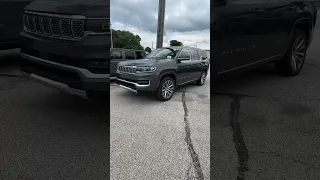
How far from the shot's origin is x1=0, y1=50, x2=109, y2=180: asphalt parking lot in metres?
1.39

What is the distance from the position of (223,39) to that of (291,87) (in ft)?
2.01

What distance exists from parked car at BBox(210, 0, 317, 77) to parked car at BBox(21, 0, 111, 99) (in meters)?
0.52

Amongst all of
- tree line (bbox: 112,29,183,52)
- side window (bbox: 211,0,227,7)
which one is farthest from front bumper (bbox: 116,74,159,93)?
side window (bbox: 211,0,227,7)

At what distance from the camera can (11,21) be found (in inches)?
47.1

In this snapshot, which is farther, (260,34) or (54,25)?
(260,34)

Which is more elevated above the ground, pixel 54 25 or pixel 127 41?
pixel 54 25

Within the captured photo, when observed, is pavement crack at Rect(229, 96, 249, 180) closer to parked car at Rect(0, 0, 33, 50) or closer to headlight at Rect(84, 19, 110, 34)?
headlight at Rect(84, 19, 110, 34)

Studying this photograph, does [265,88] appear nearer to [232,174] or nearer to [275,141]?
[275,141]

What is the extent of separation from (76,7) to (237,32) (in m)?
0.80

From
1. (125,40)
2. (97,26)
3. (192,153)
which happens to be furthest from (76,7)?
(192,153)

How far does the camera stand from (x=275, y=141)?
1.38 meters

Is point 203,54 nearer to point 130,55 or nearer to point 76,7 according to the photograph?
point 130,55

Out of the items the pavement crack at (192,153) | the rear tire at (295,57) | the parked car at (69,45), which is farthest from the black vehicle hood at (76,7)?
the rear tire at (295,57)

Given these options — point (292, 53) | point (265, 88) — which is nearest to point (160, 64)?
point (265, 88)
